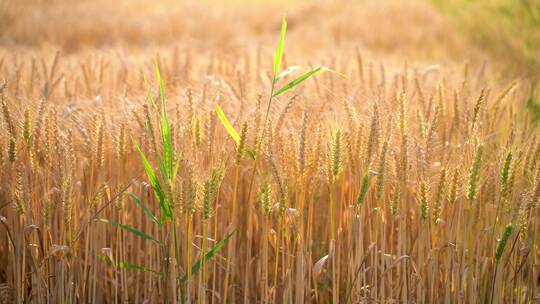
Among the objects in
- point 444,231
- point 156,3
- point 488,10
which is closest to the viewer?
point 444,231

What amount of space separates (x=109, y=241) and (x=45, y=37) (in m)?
7.82

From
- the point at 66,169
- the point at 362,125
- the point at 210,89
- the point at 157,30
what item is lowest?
the point at 66,169

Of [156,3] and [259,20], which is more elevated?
[156,3]

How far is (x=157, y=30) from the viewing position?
962 centimetres

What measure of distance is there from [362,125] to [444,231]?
1.75 feet

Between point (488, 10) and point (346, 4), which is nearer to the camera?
point (488, 10)

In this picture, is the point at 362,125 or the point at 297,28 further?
the point at 297,28

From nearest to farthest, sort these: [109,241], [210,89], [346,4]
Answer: [109,241] → [210,89] → [346,4]

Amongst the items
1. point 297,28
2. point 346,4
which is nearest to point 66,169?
point 297,28

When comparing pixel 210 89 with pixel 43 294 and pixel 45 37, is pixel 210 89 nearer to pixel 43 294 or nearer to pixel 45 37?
pixel 43 294

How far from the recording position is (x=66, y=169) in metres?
1.79

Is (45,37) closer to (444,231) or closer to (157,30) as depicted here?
(157,30)

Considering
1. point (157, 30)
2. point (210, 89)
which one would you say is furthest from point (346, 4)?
point (210, 89)

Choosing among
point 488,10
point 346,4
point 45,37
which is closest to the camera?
point 488,10
